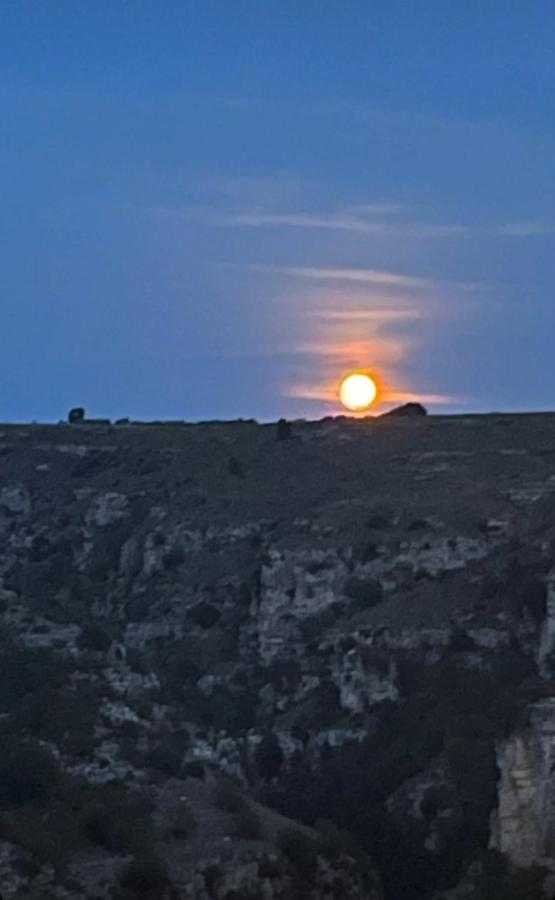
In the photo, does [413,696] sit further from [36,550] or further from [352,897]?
[36,550]

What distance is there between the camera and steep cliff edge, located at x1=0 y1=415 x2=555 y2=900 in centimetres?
3972

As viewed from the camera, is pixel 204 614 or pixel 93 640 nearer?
pixel 93 640

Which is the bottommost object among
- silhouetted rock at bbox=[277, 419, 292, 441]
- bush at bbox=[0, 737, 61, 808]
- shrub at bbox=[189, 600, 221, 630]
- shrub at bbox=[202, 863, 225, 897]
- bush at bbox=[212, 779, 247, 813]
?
shrub at bbox=[202, 863, 225, 897]

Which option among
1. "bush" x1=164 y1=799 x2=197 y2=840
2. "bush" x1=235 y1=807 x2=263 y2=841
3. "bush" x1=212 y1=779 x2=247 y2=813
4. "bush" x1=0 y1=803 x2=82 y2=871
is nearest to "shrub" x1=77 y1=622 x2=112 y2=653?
"bush" x1=212 y1=779 x2=247 y2=813

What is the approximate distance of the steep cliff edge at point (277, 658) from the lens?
130ft

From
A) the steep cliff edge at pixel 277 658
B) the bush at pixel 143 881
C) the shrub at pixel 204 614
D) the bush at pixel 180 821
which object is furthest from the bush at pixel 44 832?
the shrub at pixel 204 614

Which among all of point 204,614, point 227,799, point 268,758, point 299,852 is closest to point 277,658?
point 204,614

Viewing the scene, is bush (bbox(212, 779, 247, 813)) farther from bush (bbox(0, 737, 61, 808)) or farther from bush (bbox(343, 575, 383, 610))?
bush (bbox(343, 575, 383, 610))

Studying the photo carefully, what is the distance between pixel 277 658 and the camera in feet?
214

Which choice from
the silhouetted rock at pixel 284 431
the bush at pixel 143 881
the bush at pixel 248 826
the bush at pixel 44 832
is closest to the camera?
the bush at pixel 143 881

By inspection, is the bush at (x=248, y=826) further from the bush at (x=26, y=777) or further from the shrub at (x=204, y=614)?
the shrub at (x=204, y=614)

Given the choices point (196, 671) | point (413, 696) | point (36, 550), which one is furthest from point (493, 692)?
point (36, 550)

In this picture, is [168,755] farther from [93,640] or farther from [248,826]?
[93,640]

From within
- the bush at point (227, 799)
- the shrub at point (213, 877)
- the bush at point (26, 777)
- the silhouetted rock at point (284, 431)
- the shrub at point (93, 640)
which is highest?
the silhouetted rock at point (284, 431)
